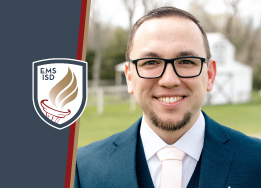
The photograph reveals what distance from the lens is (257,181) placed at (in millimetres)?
2021

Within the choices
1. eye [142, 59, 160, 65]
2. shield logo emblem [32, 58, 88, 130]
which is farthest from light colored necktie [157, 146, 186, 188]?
shield logo emblem [32, 58, 88, 130]

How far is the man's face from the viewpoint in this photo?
204 cm

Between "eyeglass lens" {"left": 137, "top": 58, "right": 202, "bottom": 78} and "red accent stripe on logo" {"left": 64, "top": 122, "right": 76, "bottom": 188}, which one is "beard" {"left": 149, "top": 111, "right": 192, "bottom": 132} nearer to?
"eyeglass lens" {"left": 137, "top": 58, "right": 202, "bottom": 78}

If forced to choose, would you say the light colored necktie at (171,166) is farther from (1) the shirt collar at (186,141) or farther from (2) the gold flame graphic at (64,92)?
(2) the gold flame graphic at (64,92)

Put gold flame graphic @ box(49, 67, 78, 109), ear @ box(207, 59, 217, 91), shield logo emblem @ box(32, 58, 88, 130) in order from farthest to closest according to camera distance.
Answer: gold flame graphic @ box(49, 67, 78, 109)
shield logo emblem @ box(32, 58, 88, 130)
ear @ box(207, 59, 217, 91)

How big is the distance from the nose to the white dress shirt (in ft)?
1.40

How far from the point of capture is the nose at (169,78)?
202 centimetres

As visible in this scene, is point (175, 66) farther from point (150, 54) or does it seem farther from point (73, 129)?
point (73, 129)

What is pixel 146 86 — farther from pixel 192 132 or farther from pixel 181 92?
pixel 192 132

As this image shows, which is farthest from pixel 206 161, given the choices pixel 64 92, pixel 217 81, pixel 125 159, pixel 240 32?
pixel 240 32

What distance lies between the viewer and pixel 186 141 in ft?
7.25

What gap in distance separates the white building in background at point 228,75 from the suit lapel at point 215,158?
922 inches

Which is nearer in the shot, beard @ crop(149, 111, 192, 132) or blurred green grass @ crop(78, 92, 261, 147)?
A: beard @ crop(149, 111, 192, 132)

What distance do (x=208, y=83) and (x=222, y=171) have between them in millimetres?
652
